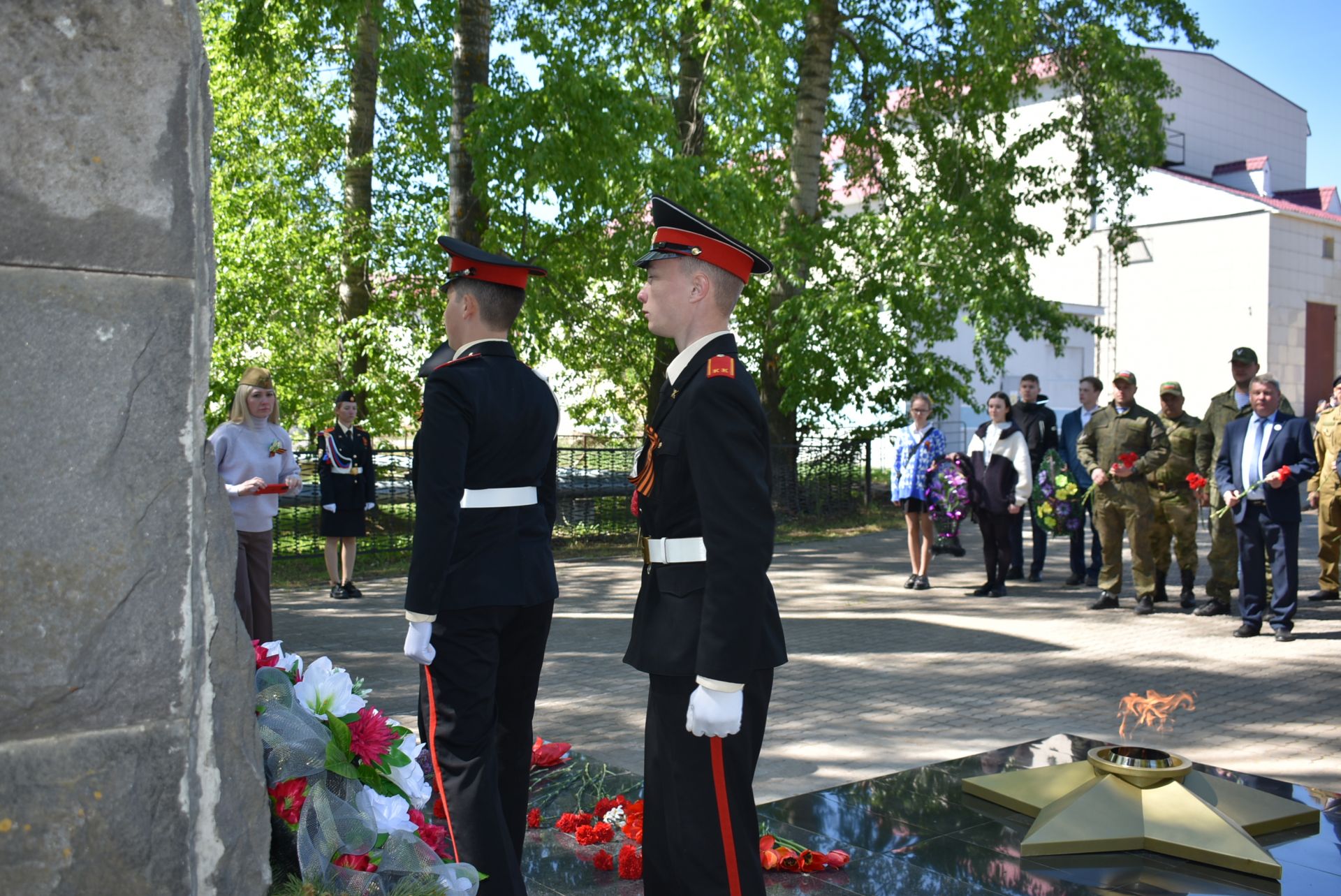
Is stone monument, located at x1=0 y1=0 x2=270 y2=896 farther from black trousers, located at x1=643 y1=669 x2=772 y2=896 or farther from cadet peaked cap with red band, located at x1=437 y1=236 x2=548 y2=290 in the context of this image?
cadet peaked cap with red band, located at x1=437 y1=236 x2=548 y2=290

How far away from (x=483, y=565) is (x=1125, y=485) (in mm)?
8726

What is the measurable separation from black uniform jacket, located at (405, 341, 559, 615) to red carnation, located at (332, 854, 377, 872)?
91 cm

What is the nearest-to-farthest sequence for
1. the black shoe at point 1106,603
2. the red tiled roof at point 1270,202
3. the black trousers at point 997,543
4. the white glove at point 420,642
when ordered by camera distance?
the white glove at point 420,642 → the black shoe at point 1106,603 → the black trousers at point 997,543 → the red tiled roof at point 1270,202

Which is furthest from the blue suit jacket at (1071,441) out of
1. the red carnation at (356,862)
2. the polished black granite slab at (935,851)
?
the red carnation at (356,862)

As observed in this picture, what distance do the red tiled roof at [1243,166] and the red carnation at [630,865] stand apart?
3898 centimetres

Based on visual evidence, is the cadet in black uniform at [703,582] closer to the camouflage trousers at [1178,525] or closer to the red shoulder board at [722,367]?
Result: the red shoulder board at [722,367]

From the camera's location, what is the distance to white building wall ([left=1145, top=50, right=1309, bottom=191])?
38000 millimetres

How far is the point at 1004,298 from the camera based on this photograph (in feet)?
58.3

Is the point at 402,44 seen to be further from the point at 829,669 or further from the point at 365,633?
the point at 829,669

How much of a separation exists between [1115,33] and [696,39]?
22.5ft

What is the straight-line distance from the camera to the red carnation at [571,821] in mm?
4969

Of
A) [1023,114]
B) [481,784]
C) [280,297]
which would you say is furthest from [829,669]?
[1023,114]

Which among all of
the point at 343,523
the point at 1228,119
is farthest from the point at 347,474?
the point at 1228,119

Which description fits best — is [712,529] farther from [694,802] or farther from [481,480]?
[481,480]
